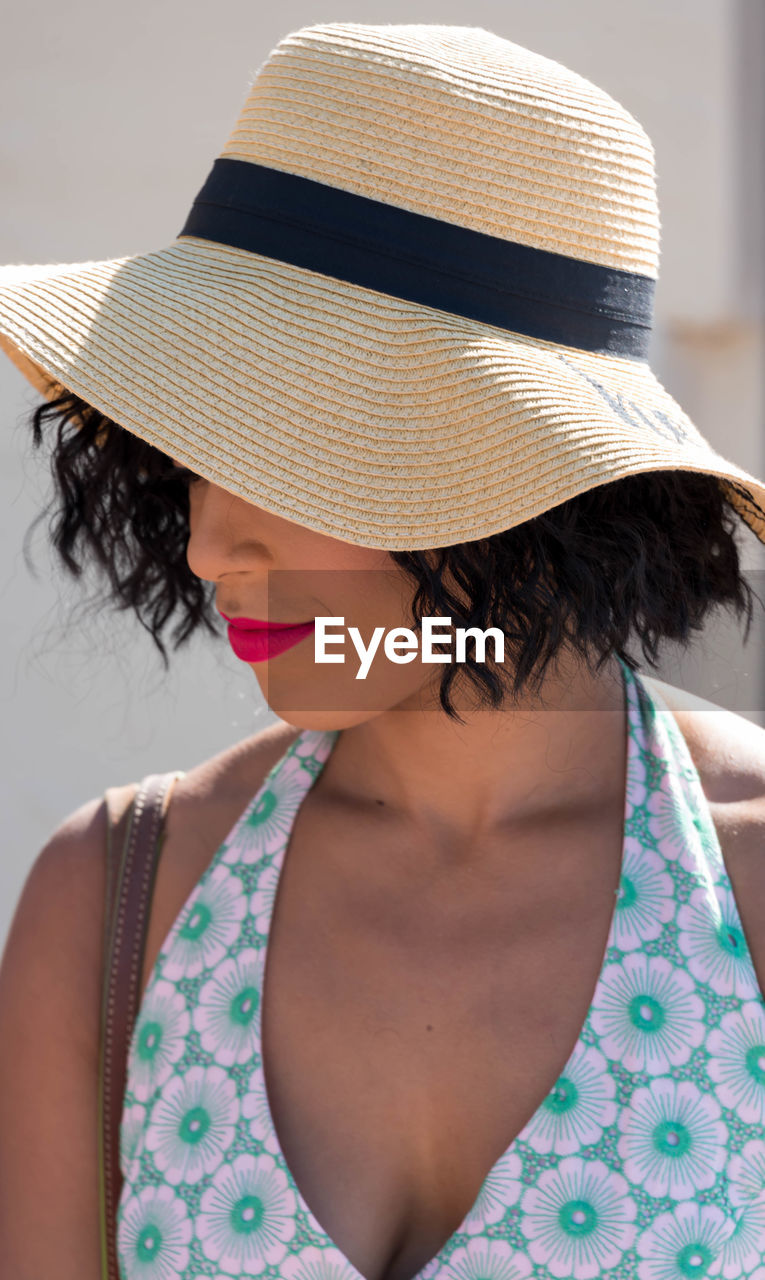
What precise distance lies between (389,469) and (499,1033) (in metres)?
0.53

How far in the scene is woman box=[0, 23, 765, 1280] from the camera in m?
1.05

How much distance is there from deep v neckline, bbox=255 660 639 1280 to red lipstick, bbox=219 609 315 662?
244 mm

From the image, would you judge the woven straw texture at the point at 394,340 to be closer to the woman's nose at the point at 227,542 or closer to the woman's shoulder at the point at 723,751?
the woman's nose at the point at 227,542

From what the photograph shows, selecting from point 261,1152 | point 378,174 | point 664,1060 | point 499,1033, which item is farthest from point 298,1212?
point 378,174

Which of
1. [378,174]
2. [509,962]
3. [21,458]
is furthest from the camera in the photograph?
[21,458]

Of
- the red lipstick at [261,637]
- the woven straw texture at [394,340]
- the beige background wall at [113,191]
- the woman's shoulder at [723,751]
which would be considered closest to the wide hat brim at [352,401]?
the woven straw texture at [394,340]

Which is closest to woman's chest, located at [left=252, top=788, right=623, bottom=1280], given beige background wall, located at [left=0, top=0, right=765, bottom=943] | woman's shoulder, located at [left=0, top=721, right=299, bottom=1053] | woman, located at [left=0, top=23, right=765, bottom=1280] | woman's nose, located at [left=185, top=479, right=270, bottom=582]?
woman, located at [left=0, top=23, right=765, bottom=1280]

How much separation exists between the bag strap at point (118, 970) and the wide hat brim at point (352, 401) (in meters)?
0.47

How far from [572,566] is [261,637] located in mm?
287

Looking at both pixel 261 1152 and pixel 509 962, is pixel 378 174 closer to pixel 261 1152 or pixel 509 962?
pixel 509 962

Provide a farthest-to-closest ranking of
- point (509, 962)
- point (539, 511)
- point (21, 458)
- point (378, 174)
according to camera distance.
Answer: point (21, 458) < point (509, 962) < point (378, 174) < point (539, 511)

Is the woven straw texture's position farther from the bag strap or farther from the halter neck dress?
the bag strap

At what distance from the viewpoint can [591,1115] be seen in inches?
42.9

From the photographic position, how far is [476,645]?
1.13m
